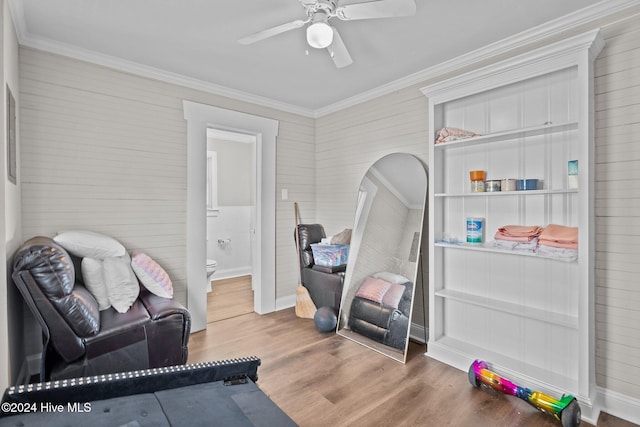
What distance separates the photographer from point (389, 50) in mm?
2711

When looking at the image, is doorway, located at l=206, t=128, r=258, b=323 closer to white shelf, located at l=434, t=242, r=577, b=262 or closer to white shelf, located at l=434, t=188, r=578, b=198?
white shelf, located at l=434, t=242, r=577, b=262

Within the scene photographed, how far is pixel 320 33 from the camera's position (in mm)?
1831

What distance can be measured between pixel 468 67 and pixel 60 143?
11.3 feet

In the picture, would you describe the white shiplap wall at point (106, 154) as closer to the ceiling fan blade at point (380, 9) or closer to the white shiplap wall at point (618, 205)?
the ceiling fan blade at point (380, 9)

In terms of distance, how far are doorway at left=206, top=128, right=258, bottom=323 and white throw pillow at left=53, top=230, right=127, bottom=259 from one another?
260 centimetres

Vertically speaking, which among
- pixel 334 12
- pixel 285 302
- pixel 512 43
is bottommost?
pixel 285 302

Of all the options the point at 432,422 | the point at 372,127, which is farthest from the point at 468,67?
the point at 432,422

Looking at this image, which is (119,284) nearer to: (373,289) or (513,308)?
(373,289)

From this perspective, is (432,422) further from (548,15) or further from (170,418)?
(548,15)

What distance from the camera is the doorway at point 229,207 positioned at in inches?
215

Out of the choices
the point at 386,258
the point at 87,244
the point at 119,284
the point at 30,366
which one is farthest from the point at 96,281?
the point at 386,258

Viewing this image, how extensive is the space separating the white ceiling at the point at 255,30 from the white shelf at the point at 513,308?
2.03 metres

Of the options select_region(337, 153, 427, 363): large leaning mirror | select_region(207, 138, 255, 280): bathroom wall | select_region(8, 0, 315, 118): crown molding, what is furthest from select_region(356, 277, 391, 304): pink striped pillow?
select_region(207, 138, 255, 280): bathroom wall

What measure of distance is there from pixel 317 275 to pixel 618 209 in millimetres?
2632
